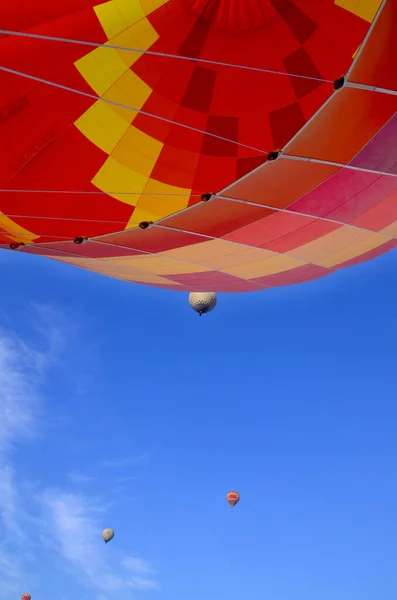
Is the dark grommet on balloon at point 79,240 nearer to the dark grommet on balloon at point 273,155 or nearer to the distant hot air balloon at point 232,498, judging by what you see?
the dark grommet on balloon at point 273,155

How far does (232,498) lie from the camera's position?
70.1ft

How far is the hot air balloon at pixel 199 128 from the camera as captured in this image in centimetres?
636

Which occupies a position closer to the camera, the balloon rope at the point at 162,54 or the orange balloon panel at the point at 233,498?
the balloon rope at the point at 162,54

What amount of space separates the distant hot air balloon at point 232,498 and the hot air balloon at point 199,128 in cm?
1338

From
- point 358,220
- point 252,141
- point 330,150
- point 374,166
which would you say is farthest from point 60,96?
point 358,220

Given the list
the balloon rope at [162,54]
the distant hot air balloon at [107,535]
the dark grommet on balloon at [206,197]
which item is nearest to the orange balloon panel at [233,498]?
the distant hot air balloon at [107,535]

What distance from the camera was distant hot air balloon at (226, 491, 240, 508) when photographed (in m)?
21.2

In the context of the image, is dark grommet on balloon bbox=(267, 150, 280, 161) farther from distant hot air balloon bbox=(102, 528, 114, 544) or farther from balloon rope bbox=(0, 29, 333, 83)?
distant hot air balloon bbox=(102, 528, 114, 544)

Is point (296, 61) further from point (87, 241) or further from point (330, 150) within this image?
point (87, 241)

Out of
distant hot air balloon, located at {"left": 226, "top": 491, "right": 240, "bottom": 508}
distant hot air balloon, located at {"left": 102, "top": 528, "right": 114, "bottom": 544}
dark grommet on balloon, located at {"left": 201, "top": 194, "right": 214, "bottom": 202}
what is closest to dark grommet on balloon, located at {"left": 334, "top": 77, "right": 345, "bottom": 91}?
dark grommet on balloon, located at {"left": 201, "top": 194, "right": 214, "bottom": 202}

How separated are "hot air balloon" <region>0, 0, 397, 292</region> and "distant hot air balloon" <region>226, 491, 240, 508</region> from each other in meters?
13.4

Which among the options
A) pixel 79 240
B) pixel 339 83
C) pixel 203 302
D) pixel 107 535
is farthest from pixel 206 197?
pixel 107 535

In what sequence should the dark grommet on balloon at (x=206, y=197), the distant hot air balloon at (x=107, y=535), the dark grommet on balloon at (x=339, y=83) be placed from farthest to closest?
the distant hot air balloon at (x=107, y=535) < the dark grommet on balloon at (x=206, y=197) < the dark grommet on balloon at (x=339, y=83)

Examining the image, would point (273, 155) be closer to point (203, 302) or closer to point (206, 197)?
point (206, 197)
